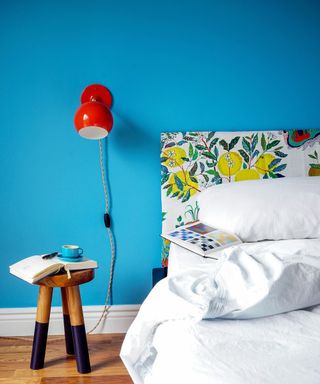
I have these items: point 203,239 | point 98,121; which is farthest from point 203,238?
point 98,121

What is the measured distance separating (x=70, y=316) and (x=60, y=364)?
0.23 meters

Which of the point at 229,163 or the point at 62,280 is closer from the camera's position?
the point at 62,280

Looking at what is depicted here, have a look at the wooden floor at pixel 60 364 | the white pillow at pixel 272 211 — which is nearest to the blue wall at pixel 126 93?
the wooden floor at pixel 60 364

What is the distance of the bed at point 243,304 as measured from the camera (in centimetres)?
79

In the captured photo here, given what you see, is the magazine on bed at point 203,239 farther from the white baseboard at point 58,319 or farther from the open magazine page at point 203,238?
the white baseboard at point 58,319

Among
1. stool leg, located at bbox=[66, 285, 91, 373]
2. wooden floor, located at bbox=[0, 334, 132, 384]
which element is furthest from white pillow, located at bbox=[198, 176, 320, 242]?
wooden floor, located at bbox=[0, 334, 132, 384]

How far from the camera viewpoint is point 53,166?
231cm

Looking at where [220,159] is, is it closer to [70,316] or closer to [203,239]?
[203,239]

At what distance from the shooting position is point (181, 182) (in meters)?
2.29

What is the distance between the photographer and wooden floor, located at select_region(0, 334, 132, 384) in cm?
184

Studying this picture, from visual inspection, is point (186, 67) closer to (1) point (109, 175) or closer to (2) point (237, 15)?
(2) point (237, 15)

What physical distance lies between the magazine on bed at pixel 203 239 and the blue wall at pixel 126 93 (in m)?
0.50

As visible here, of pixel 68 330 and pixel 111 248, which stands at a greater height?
pixel 111 248

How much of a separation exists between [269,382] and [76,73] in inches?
74.8
